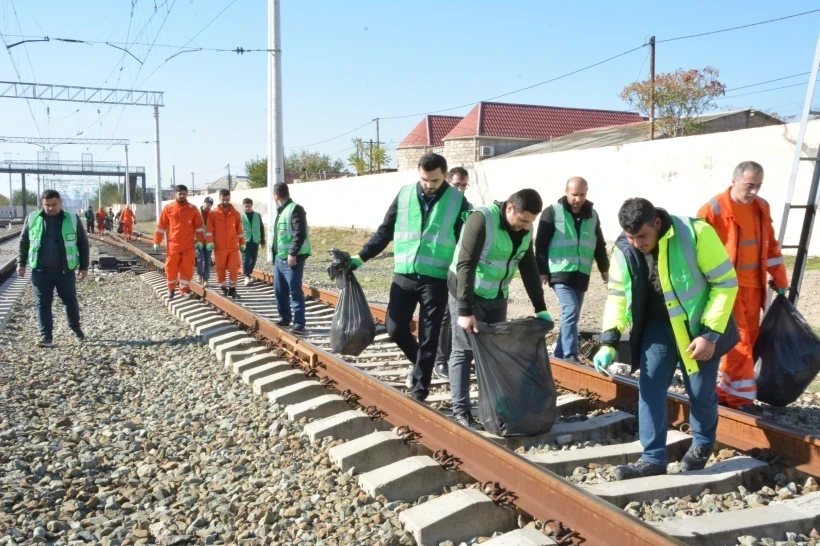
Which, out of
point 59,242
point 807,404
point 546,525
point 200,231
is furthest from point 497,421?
point 200,231

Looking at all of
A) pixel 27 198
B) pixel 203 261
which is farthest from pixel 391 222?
pixel 27 198

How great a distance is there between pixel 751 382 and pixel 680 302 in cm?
161

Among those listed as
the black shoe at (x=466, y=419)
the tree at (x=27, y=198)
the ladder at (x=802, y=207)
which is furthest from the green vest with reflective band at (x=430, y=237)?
the tree at (x=27, y=198)

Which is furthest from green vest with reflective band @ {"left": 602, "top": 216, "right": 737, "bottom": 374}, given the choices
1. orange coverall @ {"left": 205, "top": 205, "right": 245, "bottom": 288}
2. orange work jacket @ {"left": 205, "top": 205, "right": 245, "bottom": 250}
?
orange work jacket @ {"left": 205, "top": 205, "right": 245, "bottom": 250}

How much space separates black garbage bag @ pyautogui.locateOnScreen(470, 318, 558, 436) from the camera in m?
4.65

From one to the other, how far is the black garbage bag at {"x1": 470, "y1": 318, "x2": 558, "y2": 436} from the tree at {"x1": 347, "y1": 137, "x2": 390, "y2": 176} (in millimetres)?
68981

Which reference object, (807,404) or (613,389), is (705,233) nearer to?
(613,389)

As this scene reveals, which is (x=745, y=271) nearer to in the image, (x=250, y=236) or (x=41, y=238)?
(x=41, y=238)

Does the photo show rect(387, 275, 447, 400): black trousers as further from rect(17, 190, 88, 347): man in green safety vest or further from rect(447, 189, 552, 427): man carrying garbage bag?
rect(17, 190, 88, 347): man in green safety vest

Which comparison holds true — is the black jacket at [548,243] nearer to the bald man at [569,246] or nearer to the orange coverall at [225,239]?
the bald man at [569,246]

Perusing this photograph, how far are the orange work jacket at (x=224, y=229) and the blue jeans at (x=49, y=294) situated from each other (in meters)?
3.54

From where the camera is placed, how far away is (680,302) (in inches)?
157

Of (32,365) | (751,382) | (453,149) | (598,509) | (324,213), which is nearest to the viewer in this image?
(598,509)

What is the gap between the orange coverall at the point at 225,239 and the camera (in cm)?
1238
